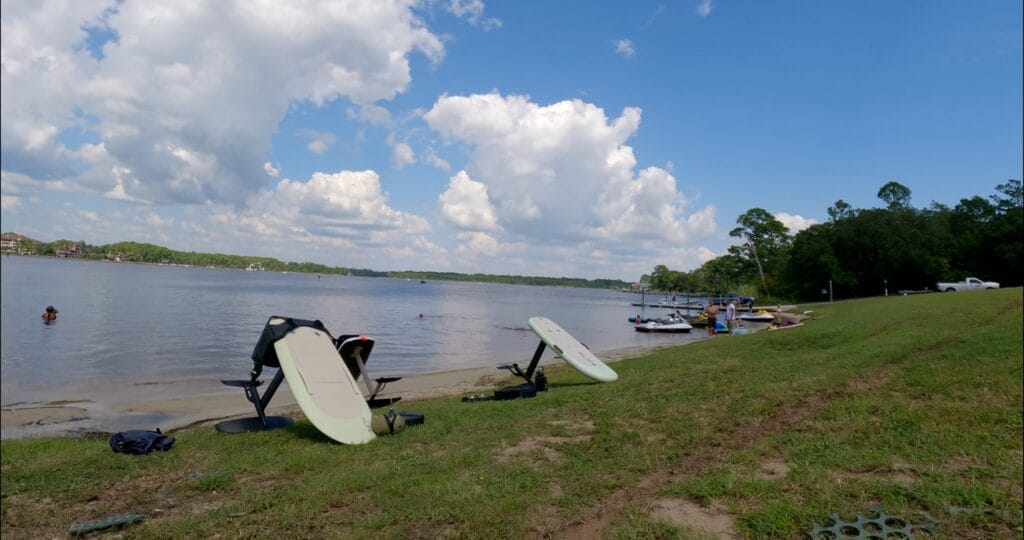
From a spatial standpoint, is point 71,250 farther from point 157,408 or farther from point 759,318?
point 759,318

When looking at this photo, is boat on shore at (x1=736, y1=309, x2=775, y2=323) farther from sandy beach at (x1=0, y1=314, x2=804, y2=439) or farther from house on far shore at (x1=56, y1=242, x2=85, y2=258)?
house on far shore at (x1=56, y1=242, x2=85, y2=258)

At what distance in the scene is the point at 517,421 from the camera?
8523 millimetres

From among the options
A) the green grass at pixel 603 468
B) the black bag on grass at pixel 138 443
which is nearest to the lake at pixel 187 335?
the black bag on grass at pixel 138 443

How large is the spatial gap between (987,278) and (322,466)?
203ft

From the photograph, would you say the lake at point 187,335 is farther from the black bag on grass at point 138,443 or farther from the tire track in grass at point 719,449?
the tire track in grass at point 719,449

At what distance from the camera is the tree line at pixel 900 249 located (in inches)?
1759

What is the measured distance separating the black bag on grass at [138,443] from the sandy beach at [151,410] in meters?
4.70

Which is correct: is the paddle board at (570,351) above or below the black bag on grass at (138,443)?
above

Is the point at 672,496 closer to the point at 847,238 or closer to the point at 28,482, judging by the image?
the point at 28,482

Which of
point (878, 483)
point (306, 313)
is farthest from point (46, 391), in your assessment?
point (878, 483)

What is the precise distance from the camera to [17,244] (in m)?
3.40

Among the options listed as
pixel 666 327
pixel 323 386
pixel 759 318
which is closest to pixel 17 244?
pixel 323 386

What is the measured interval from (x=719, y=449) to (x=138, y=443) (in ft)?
24.4

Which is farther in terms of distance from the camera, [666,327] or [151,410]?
[666,327]
